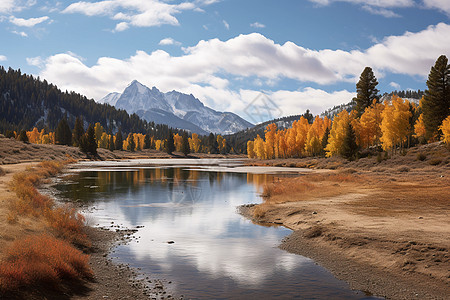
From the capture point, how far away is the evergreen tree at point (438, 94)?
78938mm

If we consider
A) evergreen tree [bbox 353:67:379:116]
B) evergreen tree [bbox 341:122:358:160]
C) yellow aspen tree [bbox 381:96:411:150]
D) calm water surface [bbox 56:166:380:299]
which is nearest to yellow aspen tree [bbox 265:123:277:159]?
evergreen tree [bbox 353:67:379:116]

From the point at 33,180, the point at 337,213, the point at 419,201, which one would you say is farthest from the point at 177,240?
the point at 33,180

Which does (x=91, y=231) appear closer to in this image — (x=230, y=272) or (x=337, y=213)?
(x=230, y=272)

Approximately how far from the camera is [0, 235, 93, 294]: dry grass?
35.2 feet

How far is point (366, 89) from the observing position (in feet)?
333

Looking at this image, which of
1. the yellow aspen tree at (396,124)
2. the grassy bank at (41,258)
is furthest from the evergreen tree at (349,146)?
the grassy bank at (41,258)

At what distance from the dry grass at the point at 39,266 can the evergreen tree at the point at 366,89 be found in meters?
100

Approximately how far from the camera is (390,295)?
12422 millimetres

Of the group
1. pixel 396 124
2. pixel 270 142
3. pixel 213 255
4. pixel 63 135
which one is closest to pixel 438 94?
pixel 396 124

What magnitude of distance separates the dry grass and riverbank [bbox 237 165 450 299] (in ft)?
35.3

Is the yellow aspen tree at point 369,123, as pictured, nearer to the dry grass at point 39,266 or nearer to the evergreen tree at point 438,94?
the evergreen tree at point 438,94

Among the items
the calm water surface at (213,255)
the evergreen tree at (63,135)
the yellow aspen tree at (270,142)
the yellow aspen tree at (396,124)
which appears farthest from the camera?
the evergreen tree at (63,135)

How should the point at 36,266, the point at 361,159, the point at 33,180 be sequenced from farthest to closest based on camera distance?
the point at 361,159 → the point at 33,180 → the point at 36,266

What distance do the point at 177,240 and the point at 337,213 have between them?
11.7 m
